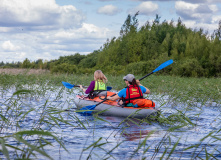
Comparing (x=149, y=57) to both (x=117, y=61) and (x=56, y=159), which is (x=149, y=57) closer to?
(x=117, y=61)

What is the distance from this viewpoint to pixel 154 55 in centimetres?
3606

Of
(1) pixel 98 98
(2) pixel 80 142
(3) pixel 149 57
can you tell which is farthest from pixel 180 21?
(2) pixel 80 142

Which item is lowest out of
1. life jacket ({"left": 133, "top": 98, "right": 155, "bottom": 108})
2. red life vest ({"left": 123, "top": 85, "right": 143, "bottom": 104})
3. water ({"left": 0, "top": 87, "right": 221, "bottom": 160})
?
water ({"left": 0, "top": 87, "right": 221, "bottom": 160})

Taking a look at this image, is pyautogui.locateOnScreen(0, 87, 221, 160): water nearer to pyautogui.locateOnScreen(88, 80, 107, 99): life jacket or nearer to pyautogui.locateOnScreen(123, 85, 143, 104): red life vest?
pyautogui.locateOnScreen(123, 85, 143, 104): red life vest

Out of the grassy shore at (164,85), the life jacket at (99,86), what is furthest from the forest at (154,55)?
the life jacket at (99,86)

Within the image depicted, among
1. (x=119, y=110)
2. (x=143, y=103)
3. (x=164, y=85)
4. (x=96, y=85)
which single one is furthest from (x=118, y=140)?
(x=164, y=85)

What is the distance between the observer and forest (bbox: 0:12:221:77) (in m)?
30.7

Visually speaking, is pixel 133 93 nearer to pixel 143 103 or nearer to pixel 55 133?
pixel 143 103

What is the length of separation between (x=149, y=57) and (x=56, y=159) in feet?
113

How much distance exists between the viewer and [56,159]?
3678 mm

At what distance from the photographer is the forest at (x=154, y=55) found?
1209 inches

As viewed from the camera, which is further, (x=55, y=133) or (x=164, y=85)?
(x=164, y=85)

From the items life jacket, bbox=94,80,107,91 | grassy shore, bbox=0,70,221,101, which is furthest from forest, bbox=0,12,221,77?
life jacket, bbox=94,80,107,91

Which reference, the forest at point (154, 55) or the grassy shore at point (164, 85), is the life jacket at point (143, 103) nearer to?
the grassy shore at point (164, 85)
